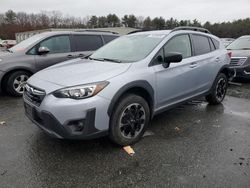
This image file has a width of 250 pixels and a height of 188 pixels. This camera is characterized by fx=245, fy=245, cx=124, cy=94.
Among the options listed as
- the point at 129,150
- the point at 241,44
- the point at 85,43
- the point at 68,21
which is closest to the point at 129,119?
the point at 129,150

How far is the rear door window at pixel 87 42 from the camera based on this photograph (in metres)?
7.06

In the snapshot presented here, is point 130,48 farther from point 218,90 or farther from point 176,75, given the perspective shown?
point 218,90

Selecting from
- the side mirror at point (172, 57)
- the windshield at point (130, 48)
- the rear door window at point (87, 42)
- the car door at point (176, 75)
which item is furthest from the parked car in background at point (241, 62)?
the side mirror at point (172, 57)

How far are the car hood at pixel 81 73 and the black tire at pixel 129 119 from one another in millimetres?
416

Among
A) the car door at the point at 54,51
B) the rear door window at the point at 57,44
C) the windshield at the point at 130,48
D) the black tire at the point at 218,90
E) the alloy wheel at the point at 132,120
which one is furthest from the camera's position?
the rear door window at the point at 57,44

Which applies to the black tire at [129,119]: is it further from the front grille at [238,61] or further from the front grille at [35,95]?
the front grille at [238,61]

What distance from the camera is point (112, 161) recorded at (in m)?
3.19

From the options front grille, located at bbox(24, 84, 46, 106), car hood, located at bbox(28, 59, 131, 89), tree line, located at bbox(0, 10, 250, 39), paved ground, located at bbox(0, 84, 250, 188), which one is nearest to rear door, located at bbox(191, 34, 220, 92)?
paved ground, located at bbox(0, 84, 250, 188)

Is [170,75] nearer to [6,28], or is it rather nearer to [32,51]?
[32,51]

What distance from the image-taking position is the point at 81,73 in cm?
340

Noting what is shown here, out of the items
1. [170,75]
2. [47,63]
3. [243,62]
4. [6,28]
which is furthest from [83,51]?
[6,28]

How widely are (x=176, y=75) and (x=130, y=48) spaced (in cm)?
92

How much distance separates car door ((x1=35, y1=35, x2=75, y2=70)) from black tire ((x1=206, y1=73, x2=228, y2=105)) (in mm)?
3820

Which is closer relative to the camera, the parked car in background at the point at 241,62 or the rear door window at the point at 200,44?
the rear door window at the point at 200,44
